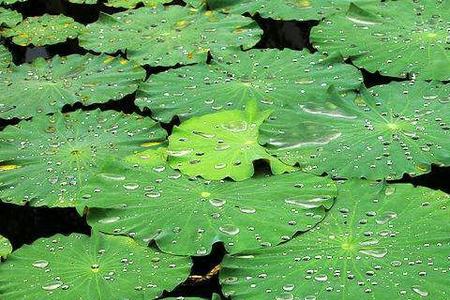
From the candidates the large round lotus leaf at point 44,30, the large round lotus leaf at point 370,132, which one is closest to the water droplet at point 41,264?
the large round lotus leaf at point 370,132

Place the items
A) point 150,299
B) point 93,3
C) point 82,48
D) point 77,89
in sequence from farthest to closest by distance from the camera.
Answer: point 93,3
point 82,48
point 77,89
point 150,299

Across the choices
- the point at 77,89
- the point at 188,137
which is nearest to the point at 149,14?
the point at 77,89

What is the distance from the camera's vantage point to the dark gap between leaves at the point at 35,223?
203 cm

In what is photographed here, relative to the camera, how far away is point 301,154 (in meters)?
2.03

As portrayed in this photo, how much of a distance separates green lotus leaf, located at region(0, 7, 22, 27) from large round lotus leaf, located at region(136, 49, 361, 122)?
821mm

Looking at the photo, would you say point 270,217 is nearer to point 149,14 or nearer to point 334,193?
point 334,193

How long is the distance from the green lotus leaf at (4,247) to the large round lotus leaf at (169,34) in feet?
2.89

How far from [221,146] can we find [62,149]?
1.36ft

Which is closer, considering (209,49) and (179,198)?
(179,198)

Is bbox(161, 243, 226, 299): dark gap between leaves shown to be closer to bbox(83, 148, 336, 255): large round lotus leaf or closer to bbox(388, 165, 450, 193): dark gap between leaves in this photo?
bbox(83, 148, 336, 255): large round lotus leaf

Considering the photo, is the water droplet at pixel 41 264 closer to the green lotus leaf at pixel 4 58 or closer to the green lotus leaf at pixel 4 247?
the green lotus leaf at pixel 4 247

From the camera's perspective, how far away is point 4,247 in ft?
6.06

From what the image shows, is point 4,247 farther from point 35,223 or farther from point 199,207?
point 199,207

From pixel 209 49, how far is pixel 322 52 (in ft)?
1.13
